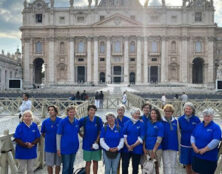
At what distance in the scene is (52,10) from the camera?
63406mm

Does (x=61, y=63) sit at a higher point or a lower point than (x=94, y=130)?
higher

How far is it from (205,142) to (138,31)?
58722mm

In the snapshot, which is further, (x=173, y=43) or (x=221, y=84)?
(x=173, y=43)

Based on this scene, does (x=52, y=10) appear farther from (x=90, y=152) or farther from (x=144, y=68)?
(x=90, y=152)

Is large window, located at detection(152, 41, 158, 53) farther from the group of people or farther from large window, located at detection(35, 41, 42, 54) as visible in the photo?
the group of people

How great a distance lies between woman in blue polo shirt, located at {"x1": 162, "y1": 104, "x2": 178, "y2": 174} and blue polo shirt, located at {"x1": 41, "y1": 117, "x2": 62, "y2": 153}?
9.09 ft

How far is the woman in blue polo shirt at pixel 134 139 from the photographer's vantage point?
6297 millimetres

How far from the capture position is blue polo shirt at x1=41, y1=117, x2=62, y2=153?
644 cm

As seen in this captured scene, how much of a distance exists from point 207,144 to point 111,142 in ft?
7.29

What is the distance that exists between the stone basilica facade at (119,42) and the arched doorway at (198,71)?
3206 millimetres

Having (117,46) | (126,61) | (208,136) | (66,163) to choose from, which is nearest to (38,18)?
(117,46)

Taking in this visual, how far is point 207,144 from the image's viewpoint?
5621mm

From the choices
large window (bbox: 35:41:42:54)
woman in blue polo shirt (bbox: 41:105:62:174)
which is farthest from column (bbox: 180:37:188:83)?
woman in blue polo shirt (bbox: 41:105:62:174)

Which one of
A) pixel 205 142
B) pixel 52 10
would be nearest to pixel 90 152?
pixel 205 142
